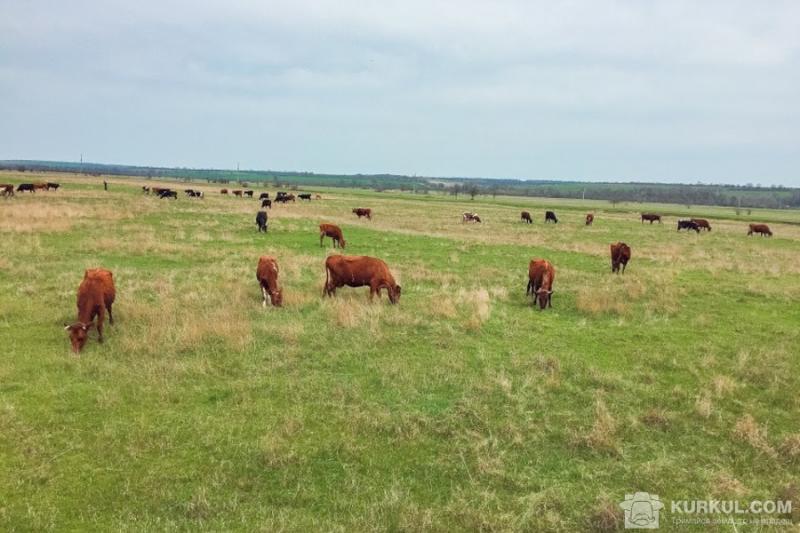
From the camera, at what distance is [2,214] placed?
29.7 m

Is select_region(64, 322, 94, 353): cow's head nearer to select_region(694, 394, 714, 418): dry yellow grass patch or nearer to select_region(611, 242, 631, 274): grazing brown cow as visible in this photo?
select_region(694, 394, 714, 418): dry yellow grass patch

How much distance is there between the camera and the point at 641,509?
20.7ft

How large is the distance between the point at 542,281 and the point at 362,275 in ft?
17.4

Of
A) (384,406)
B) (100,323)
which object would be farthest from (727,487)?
(100,323)

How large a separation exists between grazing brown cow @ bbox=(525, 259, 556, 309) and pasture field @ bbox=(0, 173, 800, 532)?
1.52 feet

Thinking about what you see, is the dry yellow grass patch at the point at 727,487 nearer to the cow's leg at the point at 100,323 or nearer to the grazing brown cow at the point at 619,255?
the cow's leg at the point at 100,323

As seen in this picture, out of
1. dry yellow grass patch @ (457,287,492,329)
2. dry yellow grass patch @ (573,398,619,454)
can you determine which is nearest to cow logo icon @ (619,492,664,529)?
dry yellow grass patch @ (573,398,619,454)

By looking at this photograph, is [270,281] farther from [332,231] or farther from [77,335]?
[332,231]

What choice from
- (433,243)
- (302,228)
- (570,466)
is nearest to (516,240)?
(433,243)

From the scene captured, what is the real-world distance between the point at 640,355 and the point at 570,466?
16.6 ft

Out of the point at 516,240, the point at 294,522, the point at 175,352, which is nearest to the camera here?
the point at 294,522

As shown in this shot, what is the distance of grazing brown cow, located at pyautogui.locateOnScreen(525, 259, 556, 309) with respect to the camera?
15523 mm

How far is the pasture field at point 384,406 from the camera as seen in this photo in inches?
246

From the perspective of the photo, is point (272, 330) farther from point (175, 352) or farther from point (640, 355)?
point (640, 355)
